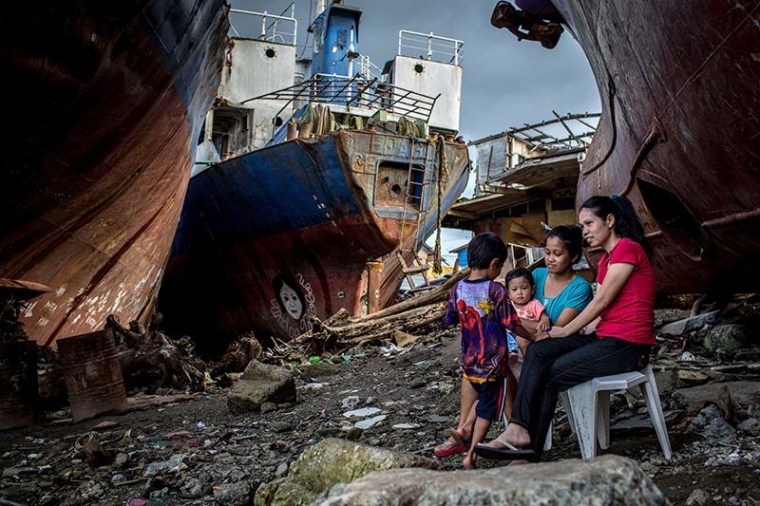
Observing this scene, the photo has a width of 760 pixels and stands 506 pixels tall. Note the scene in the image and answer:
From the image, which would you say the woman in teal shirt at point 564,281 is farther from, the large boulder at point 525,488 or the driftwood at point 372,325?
the driftwood at point 372,325

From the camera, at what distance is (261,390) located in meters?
4.33

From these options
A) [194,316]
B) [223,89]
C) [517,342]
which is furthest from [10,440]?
[223,89]

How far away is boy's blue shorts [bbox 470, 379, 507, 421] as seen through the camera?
8.30 feet

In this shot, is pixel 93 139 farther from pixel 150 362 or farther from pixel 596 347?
pixel 596 347

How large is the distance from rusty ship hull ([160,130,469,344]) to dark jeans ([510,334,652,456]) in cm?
652

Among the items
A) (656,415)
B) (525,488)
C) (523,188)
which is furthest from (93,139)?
(523,188)

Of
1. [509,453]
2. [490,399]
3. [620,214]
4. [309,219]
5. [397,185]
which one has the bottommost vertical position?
[509,453]

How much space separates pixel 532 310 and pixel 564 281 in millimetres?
188

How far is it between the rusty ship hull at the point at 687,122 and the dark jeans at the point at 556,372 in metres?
1.01

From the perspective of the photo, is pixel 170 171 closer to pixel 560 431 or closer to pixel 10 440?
pixel 10 440

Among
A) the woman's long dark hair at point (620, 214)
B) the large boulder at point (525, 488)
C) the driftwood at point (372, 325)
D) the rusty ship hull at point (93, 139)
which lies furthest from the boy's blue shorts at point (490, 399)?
the driftwood at point (372, 325)

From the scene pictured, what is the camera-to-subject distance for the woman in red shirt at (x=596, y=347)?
88.0 inches

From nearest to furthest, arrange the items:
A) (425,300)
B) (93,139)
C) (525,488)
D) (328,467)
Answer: (525,488), (328,467), (93,139), (425,300)

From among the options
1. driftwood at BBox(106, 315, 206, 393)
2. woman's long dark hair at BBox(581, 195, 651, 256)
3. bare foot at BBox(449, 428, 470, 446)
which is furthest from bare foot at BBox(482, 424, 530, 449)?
driftwood at BBox(106, 315, 206, 393)
